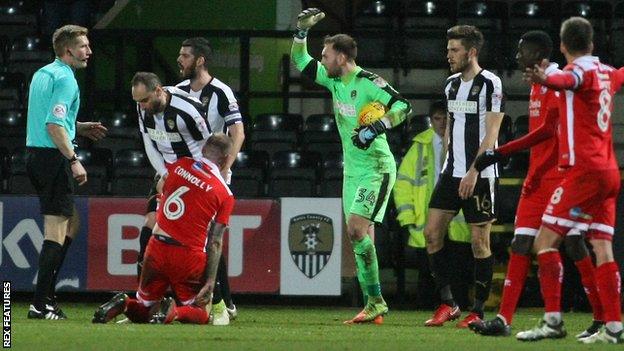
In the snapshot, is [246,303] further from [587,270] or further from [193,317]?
[587,270]

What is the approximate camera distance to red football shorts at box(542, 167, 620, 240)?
7.70 m

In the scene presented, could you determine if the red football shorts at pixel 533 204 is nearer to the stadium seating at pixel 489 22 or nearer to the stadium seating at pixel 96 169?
the stadium seating at pixel 96 169

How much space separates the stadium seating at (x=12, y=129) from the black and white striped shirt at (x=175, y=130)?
192 inches

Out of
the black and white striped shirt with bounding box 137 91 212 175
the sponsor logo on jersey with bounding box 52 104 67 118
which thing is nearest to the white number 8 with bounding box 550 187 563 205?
the black and white striped shirt with bounding box 137 91 212 175

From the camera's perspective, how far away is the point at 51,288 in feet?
32.6

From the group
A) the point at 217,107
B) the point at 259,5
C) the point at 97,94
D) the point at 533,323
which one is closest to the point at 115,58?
the point at 97,94

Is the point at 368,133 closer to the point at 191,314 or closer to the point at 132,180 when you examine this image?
the point at 191,314

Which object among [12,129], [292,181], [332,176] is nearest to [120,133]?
[12,129]

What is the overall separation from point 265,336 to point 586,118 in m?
2.22

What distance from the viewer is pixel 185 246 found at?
8.89m

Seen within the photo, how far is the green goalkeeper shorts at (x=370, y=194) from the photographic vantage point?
9.92m

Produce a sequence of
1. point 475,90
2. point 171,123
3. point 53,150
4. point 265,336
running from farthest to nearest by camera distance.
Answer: point 53,150 → point 475,90 → point 171,123 → point 265,336

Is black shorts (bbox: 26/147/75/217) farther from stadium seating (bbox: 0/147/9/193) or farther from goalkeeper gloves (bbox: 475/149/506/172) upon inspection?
stadium seating (bbox: 0/147/9/193)

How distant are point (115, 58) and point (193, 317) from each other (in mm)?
6967
